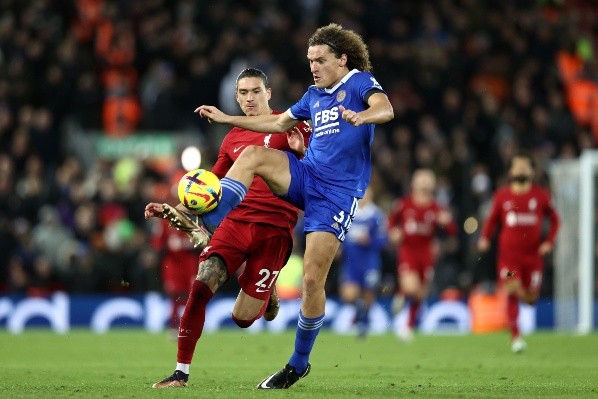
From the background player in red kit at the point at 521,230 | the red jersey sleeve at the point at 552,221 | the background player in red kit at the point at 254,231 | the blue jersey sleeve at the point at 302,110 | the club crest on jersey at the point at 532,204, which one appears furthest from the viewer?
the club crest on jersey at the point at 532,204

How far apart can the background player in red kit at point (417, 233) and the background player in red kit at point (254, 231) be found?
816cm

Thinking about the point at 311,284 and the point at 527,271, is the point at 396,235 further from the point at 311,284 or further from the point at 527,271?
the point at 311,284

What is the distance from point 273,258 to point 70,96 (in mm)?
12195

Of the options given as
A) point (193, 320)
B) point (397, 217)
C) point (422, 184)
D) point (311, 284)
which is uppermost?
point (422, 184)

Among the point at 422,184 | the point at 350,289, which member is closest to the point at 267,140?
the point at 422,184

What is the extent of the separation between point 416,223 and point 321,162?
9248mm

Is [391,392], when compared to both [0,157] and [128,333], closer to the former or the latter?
[128,333]

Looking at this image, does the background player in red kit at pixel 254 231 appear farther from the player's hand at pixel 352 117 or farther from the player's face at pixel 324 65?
the player's hand at pixel 352 117

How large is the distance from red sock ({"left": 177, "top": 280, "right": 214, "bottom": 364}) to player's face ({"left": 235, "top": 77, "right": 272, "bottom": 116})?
1.73 m

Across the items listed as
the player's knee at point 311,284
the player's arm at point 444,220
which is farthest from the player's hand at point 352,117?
the player's arm at point 444,220

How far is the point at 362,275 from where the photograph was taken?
18344 millimetres

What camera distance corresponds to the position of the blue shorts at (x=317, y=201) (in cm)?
863

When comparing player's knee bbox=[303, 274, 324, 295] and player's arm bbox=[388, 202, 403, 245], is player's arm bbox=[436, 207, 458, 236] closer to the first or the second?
player's arm bbox=[388, 202, 403, 245]

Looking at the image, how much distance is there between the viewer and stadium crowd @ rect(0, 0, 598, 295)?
1955 centimetres
